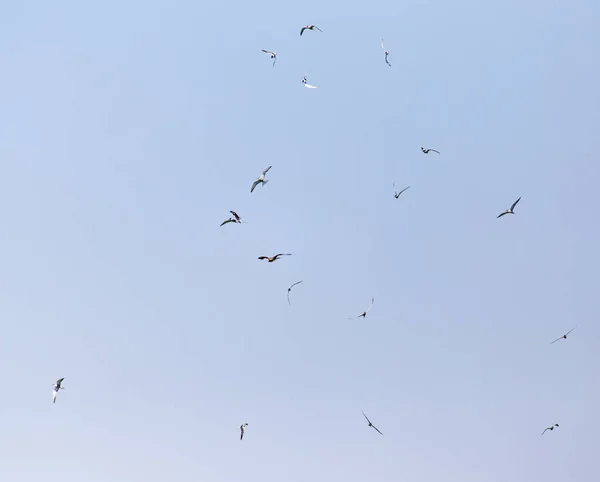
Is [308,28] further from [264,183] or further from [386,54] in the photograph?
[264,183]

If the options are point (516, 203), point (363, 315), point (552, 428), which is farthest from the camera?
point (552, 428)

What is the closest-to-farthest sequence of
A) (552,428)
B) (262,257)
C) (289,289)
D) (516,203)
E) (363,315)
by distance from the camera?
(289,289) → (262,257) → (363,315) → (516,203) → (552,428)

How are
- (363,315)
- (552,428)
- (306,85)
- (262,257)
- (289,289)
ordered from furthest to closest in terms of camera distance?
(552,428) → (363,315) → (306,85) → (262,257) → (289,289)

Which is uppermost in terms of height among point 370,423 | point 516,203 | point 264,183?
point 516,203

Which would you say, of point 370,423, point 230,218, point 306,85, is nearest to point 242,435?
point 370,423

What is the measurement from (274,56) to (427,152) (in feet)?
77.8

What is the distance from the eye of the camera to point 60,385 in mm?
79812

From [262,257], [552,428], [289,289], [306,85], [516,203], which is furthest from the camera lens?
[552,428]

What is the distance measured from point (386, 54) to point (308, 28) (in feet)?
31.1

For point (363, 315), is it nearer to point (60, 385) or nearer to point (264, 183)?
point (264, 183)

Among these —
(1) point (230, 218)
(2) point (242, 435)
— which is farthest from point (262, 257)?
(2) point (242, 435)

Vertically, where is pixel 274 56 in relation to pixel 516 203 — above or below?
above

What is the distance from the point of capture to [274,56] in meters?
84.2

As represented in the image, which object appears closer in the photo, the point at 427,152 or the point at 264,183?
the point at 264,183
